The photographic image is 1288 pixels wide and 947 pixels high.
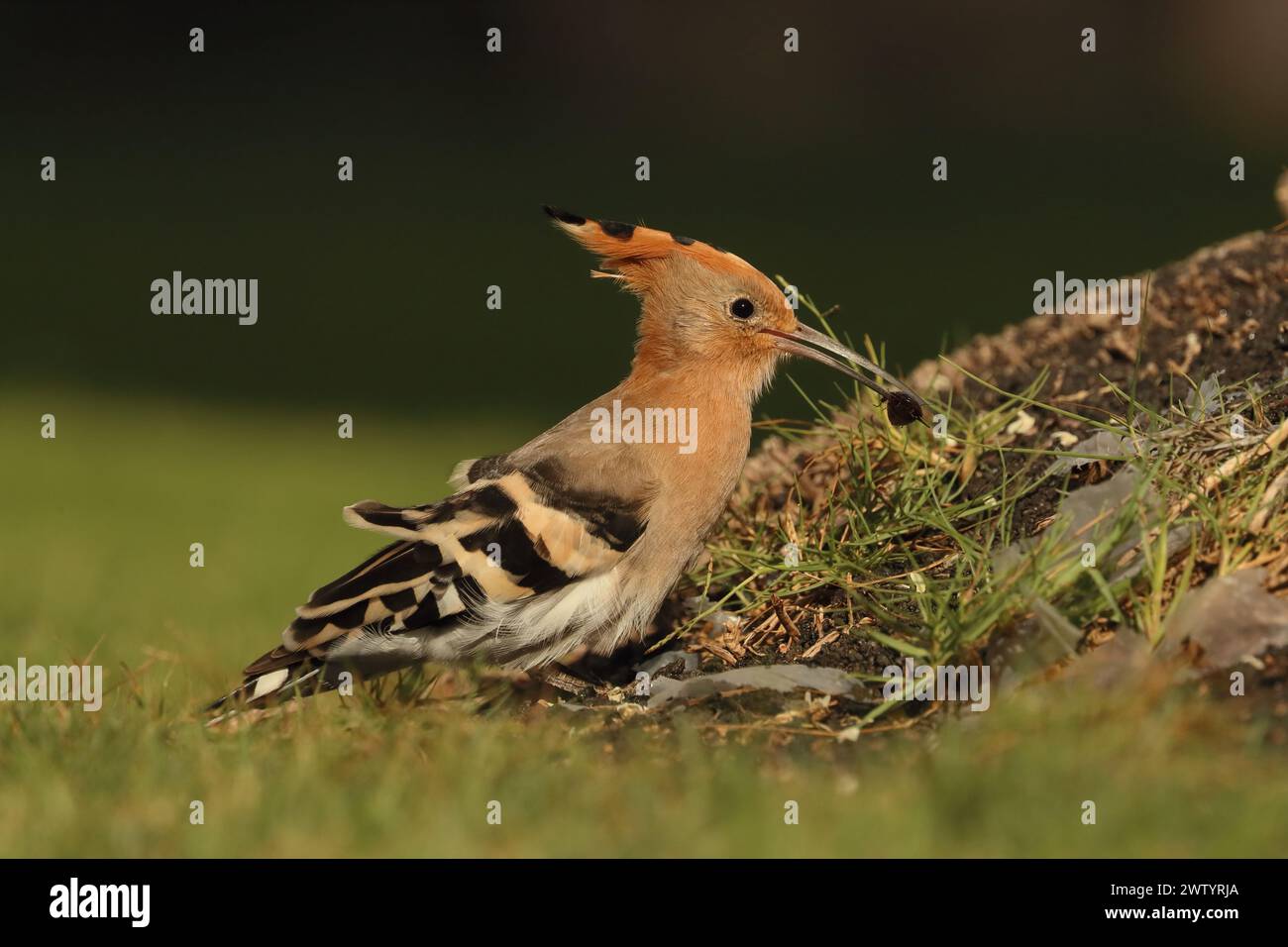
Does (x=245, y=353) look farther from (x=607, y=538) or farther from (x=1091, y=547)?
(x=1091, y=547)

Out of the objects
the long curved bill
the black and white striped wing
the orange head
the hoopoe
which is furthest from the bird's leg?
the long curved bill

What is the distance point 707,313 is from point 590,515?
28.3 inches

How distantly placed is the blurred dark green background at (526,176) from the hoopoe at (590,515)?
5.66 meters

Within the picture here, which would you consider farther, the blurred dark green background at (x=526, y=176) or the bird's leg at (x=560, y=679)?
the blurred dark green background at (x=526, y=176)

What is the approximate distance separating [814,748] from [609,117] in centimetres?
1441

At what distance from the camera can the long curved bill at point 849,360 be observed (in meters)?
4.17

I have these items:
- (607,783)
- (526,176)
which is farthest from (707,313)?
(526,176)

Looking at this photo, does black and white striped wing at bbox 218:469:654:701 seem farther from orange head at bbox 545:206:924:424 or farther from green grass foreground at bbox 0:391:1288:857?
orange head at bbox 545:206:924:424

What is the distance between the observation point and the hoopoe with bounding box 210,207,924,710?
3.85 metres

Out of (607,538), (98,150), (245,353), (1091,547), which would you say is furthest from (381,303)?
Answer: (1091,547)

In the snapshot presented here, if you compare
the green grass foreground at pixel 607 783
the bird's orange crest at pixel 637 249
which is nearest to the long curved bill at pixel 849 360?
the bird's orange crest at pixel 637 249

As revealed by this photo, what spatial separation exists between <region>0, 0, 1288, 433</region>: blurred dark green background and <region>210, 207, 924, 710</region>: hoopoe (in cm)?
566

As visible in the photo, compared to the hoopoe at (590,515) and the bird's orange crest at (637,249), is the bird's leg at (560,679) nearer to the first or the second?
the hoopoe at (590,515)

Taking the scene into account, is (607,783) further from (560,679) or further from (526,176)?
(526,176)
